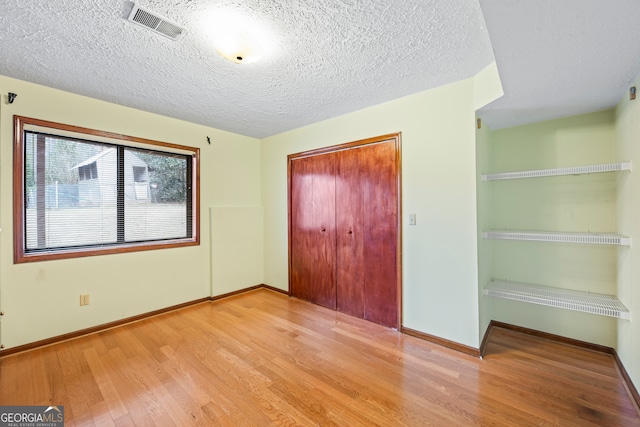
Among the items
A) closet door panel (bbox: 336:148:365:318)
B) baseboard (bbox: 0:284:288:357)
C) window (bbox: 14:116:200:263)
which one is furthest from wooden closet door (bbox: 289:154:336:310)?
window (bbox: 14:116:200:263)

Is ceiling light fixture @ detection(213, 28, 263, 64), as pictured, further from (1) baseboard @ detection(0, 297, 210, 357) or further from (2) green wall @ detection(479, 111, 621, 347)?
(1) baseboard @ detection(0, 297, 210, 357)

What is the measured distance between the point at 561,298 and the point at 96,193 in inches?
173

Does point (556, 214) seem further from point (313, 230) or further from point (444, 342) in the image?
point (313, 230)

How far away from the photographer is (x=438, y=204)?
2.46m

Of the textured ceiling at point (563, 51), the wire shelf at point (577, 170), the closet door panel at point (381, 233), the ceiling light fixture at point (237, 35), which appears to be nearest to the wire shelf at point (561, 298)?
the closet door panel at point (381, 233)

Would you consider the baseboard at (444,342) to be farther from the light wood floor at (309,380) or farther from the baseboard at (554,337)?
the baseboard at (554,337)

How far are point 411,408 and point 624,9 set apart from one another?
227 cm

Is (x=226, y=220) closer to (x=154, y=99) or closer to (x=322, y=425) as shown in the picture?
(x=154, y=99)

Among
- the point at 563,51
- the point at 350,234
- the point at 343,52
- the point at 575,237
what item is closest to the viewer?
the point at 563,51

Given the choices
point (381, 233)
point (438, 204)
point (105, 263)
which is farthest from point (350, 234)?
point (105, 263)

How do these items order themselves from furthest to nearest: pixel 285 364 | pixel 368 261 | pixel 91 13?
pixel 368 261, pixel 285 364, pixel 91 13

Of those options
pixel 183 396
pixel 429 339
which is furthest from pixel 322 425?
pixel 429 339

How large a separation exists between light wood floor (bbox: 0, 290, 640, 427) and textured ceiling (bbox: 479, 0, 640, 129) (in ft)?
6.79

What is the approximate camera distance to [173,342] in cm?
251
